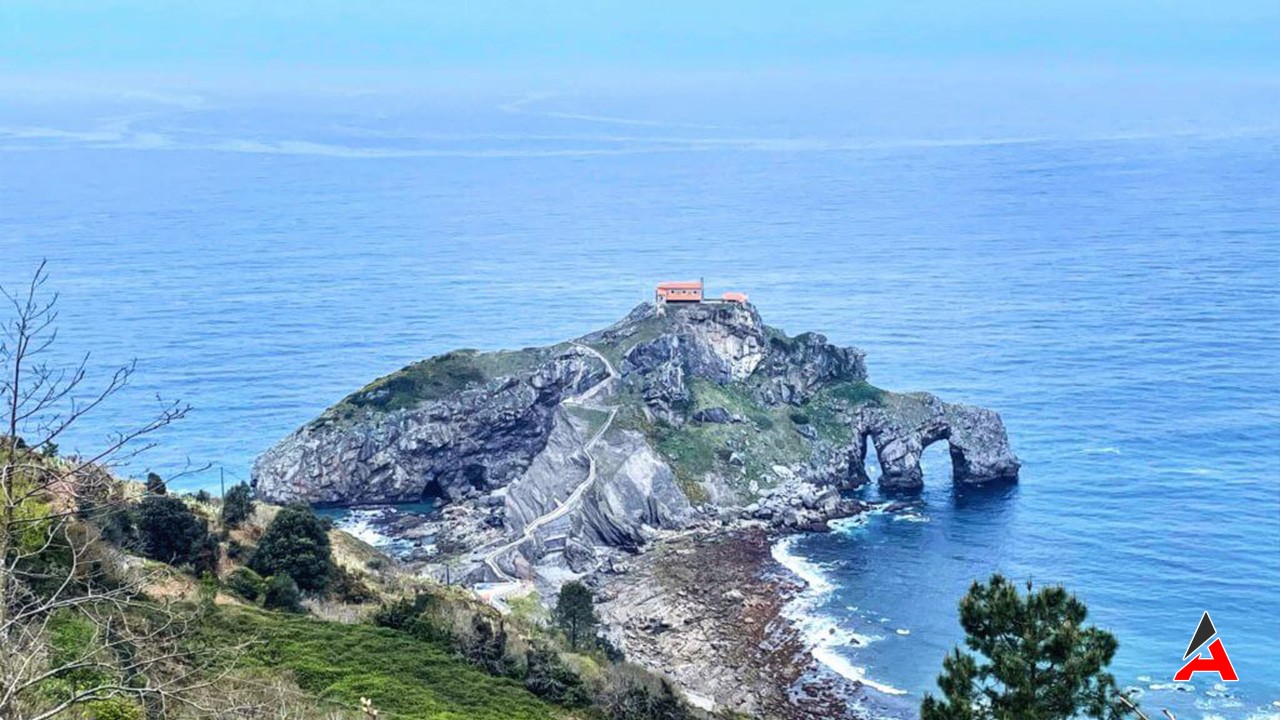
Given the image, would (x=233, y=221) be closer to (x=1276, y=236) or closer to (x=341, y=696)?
(x=1276, y=236)

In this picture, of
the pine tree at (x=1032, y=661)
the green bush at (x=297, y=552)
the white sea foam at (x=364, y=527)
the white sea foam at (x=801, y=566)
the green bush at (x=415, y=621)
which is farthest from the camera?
the white sea foam at (x=364, y=527)

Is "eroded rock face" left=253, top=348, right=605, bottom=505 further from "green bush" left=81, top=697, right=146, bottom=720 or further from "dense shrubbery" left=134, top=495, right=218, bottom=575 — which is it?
"green bush" left=81, top=697, right=146, bottom=720

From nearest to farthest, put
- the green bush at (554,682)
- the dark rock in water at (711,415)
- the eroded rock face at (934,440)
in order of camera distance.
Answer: the green bush at (554,682), the eroded rock face at (934,440), the dark rock in water at (711,415)

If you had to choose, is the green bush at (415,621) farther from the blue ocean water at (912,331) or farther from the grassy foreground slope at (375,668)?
the blue ocean water at (912,331)

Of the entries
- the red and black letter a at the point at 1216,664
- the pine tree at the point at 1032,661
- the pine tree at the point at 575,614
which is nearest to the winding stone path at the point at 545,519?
the pine tree at the point at 575,614

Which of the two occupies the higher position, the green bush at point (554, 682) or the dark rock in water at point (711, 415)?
the dark rock in water at point (711, 415)
